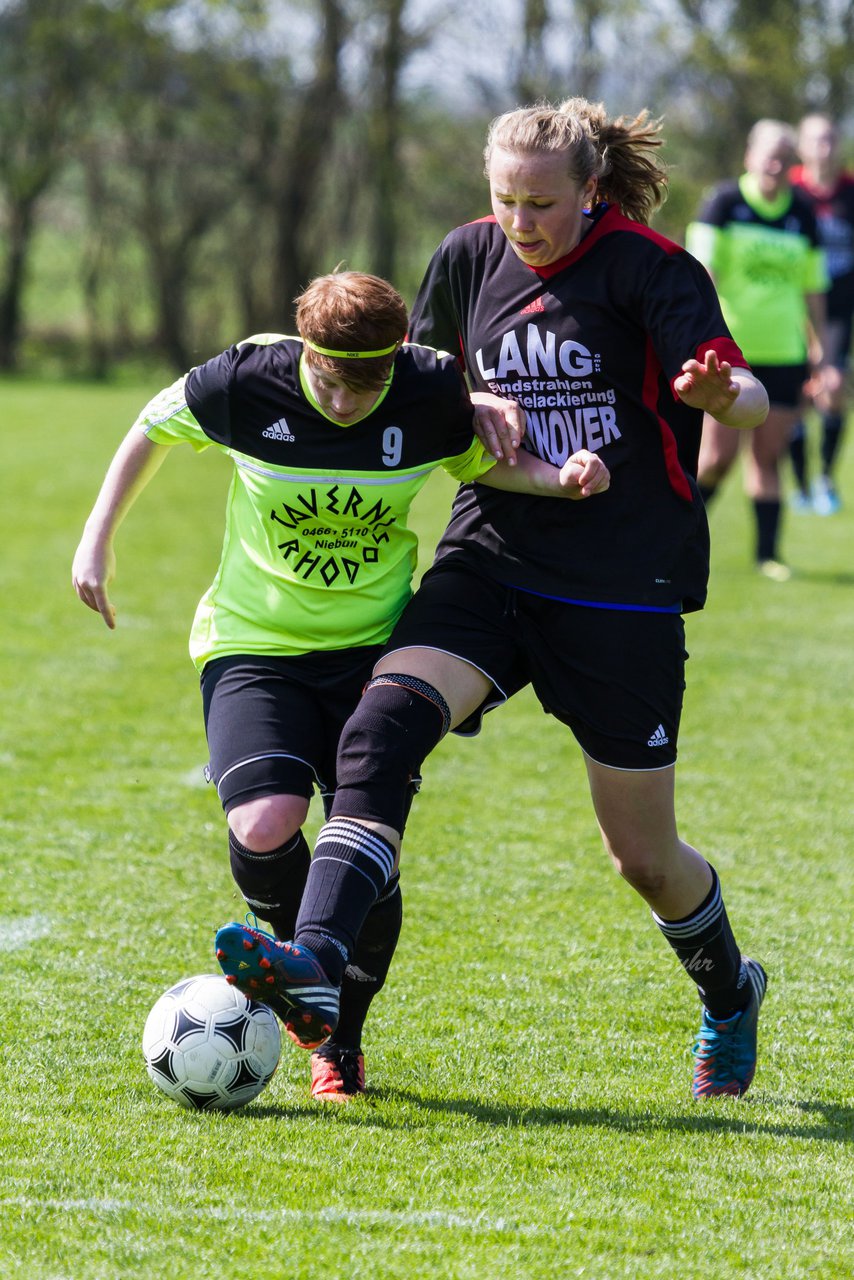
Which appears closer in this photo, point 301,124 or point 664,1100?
point 664,1100

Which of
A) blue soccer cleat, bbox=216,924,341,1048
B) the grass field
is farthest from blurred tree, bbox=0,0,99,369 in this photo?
blue soccer cleat, bbox=216,924,341,1048

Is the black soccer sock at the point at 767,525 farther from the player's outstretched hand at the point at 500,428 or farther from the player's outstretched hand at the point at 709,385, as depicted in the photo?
the player's outstretched hand at the point at 709,385

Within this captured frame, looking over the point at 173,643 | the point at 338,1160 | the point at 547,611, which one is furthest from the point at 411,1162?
the point at 173,643

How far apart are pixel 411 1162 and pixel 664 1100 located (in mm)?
689

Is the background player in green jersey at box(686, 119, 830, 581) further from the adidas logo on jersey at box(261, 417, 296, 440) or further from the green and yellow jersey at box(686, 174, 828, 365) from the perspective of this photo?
the adidas logo on jersey at box(261, 417, 296, 440)

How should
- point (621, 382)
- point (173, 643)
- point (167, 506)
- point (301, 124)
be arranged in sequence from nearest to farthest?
point (621, 382) → point (173, 643) → point (167, 506) → point (301, 124)

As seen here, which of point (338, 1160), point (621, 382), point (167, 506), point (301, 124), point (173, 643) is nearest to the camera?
point (338, 1160)

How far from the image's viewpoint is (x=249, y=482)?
338 cm

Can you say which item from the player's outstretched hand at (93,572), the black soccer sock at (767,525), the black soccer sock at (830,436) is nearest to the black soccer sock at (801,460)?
the black soccer sock at (830,436)

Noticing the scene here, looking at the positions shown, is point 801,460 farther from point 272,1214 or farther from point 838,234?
point 272,1214

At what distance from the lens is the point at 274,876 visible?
3.19 metres

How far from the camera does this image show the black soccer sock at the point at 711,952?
3.38 meters

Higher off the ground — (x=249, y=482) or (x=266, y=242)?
(x=249, y=482)

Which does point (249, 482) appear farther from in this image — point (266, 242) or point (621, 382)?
point (266, 242)
